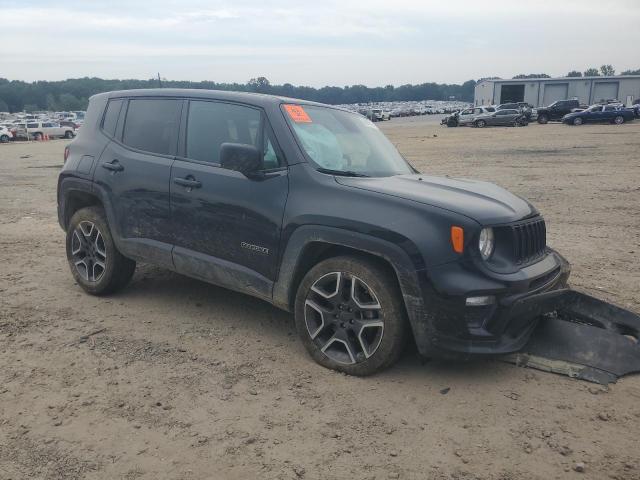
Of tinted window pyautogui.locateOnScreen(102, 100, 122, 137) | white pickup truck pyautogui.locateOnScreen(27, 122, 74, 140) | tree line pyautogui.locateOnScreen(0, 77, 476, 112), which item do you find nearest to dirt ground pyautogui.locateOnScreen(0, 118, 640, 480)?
tinted window pyautogui.locateOnScreen(102, 100, 122, 137)

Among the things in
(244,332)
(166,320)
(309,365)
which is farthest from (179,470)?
(166,320)

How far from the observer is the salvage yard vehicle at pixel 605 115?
38906 millimetres

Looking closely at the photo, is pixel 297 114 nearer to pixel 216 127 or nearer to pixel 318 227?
pixel 216 127

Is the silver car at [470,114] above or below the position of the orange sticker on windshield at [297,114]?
above

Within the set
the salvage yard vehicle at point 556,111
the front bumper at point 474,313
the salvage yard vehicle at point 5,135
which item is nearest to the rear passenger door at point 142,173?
the front bumper at point 474,313

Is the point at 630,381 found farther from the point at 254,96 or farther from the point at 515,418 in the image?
the point at 254,96

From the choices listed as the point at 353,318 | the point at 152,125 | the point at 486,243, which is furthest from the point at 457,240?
the point at 152,125

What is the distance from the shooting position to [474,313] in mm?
3342

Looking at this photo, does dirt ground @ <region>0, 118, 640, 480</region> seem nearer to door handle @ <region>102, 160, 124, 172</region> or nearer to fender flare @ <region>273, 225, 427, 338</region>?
fender flare @ <region>273, 225, 427, 338</region>

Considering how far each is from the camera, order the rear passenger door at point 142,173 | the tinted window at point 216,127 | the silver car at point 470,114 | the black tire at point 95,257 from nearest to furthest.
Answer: the tinted window at point 216,127 < the rear passenger door at point 142,173 < the black tire at point 95,257 < the silver car at point 470,114

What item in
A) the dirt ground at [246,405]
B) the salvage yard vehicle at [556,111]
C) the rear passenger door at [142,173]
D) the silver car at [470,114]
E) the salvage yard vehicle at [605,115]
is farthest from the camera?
the salvage yard vehicle at [556,111]

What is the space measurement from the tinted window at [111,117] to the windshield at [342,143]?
1910mm

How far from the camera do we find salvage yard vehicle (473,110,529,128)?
4178 centimetres

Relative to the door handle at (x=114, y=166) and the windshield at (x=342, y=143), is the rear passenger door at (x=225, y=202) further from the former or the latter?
the door handle at (x=114, y=166)
